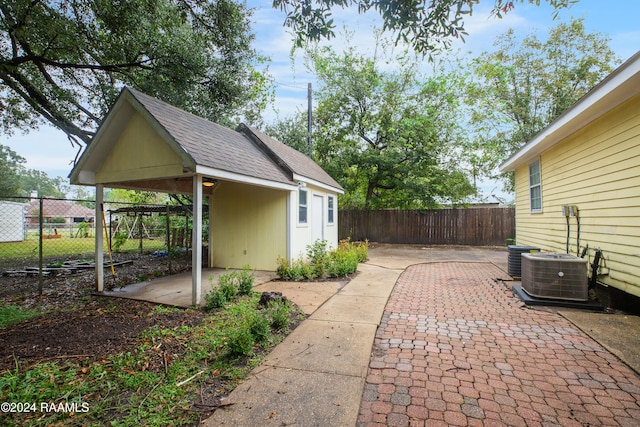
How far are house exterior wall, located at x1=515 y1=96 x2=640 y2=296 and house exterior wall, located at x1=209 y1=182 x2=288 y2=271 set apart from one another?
5938 millimetres

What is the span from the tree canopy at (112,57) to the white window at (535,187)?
27.9ft

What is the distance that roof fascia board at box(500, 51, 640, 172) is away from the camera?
358cm

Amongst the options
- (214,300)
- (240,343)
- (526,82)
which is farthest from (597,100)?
(526,82)

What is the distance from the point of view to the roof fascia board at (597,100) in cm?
358

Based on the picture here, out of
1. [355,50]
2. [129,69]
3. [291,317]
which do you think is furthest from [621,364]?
[355,50]

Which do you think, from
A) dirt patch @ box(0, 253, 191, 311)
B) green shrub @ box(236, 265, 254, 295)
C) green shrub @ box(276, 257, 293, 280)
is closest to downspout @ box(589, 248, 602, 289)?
green shrub @ box(276, 257, 293, 280)

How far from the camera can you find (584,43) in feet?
47.2

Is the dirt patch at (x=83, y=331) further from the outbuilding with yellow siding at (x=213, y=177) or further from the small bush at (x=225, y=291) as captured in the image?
the outbuilding with yellow siding at (x=213, y=177)

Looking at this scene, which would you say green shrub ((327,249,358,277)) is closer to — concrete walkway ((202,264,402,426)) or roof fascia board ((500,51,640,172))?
concrete walkway ((202,264,402,426))

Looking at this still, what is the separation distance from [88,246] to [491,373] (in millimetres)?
17017

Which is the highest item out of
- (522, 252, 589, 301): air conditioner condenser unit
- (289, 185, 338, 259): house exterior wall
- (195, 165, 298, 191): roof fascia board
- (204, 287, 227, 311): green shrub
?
(195, 165, 298, 191): roof fascia board

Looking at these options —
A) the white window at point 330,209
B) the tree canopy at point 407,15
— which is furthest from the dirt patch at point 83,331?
the white window at point 330,209

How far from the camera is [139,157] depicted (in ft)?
17.1

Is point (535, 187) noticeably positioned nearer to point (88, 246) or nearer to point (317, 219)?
point (317, 219)
